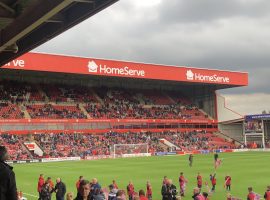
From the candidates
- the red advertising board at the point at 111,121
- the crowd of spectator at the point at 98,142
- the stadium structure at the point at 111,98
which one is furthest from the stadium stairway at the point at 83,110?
the crowd of spectator at the point at 98,142

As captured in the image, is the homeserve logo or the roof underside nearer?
the roof underside

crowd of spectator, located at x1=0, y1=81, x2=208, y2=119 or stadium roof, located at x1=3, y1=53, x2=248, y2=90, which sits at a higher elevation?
stadium roof, located at x1=3, y1=53, x2=248, y2=90

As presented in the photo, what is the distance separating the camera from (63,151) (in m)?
58.5

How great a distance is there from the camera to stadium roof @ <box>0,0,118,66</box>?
28.2ft

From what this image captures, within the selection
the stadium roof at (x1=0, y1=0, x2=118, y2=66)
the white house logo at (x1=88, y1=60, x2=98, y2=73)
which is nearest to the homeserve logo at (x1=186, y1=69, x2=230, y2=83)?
the white house logo at (x1=88, y1=60, x2=98, y2=73)

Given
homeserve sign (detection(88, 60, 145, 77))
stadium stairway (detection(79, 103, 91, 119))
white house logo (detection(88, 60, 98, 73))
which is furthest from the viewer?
stadium stairway (detection(79, 103, 91, 119))

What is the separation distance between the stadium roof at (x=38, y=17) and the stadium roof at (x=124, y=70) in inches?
1814

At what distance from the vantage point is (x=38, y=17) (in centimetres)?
870

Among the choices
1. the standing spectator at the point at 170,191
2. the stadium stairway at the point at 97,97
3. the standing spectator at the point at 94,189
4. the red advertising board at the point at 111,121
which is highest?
the stadium stairway at the point at 97,97

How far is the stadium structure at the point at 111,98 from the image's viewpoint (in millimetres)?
62656

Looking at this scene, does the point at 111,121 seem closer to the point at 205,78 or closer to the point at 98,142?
the point at 98,142

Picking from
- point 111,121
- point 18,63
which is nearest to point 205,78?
point 111,121

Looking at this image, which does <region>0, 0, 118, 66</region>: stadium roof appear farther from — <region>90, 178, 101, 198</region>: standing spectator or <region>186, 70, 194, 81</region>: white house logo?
<region>186, 70, 194, 81</region>: white house logo

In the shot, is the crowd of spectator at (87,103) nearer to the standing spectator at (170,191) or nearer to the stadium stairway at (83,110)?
the stadium stairway at (83,110)
